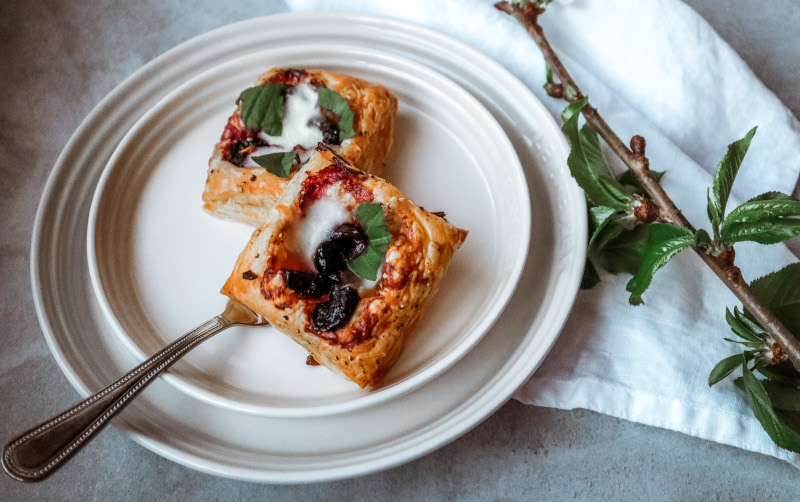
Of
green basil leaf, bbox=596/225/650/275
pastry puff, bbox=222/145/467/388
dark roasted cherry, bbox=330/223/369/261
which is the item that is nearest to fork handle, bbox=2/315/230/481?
pastry puff, bbox=222/145/467/388

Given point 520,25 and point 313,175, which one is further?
point 520,25

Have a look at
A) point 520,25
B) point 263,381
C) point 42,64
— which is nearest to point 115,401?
point 263,381

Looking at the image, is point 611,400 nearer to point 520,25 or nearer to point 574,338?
point 574,338

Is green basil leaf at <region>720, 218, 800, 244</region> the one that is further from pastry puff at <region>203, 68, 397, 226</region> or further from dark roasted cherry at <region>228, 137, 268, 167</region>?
dark roasted cherry at <region>228, 137, 268, 167</region>

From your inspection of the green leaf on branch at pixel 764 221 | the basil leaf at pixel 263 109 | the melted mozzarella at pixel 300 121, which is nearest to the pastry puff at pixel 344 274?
the melted mozzarella at pixel 300 121

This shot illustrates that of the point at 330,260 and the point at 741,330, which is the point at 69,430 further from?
the point at 741,330
